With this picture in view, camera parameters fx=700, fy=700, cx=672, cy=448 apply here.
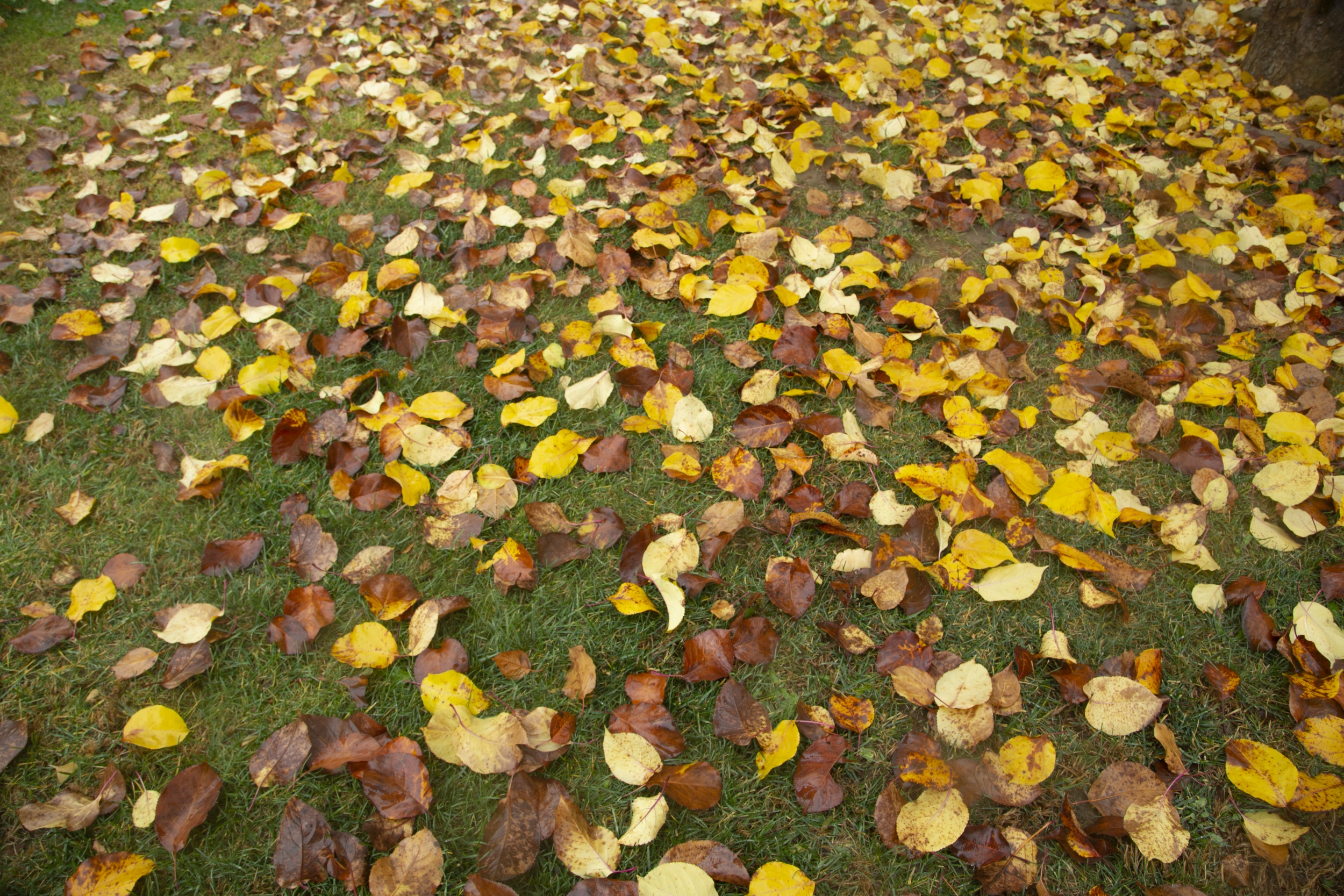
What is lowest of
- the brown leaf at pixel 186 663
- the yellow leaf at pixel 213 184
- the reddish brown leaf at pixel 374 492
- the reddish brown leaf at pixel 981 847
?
the reddish brown leaf at pixel 981 847

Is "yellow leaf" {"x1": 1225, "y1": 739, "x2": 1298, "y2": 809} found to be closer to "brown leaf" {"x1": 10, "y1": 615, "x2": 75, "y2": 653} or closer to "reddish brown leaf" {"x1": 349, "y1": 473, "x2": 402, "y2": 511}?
"reddish brown leaf" {"x1": 349, "y1": 473, "x2": 402, "y2": 511}

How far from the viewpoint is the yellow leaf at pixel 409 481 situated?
2.02m

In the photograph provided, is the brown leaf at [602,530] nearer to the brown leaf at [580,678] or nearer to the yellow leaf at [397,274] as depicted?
the brown leaf at [580,678]

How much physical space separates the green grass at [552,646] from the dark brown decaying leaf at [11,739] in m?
0.02

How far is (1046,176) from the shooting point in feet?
10.2

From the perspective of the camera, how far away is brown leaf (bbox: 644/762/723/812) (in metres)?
1.51

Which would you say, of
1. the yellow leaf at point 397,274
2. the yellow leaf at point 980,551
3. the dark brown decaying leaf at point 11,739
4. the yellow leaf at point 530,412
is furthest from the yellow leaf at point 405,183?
the yellow leaf at point 980,551

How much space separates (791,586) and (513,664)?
2.39 ft

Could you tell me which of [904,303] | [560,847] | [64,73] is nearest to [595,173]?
[904,303]

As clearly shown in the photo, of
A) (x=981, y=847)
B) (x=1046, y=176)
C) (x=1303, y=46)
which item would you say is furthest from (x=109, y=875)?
(x=1303, y=46)

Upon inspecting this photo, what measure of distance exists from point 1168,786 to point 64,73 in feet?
18.5

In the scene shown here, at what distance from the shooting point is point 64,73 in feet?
12.4

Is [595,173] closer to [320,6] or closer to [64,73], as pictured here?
[320,6]

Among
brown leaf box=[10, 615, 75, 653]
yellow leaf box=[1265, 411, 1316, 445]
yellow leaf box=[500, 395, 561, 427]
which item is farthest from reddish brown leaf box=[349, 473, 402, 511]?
yellow leaf box=[1265, 411, 1316, 445]
